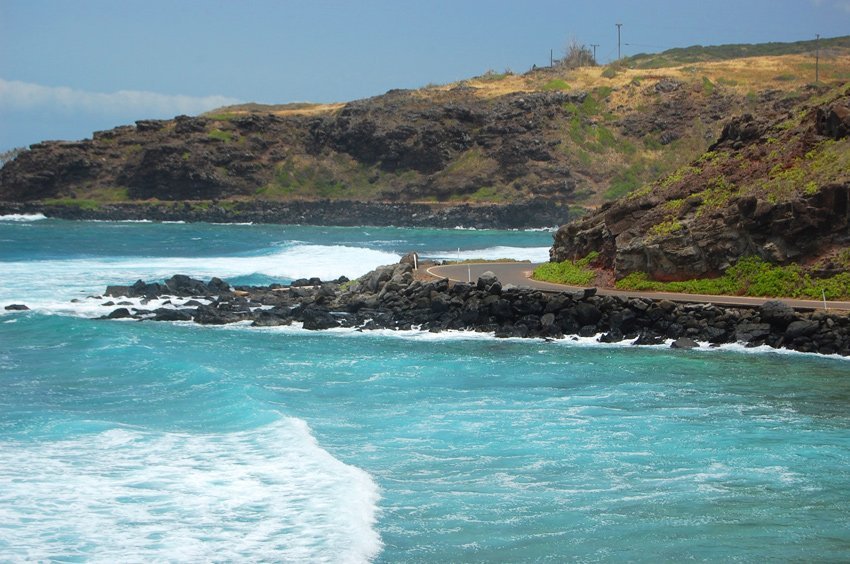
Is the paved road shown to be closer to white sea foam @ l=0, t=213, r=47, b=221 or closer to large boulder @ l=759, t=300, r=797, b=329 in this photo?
large boulder @ l=759, t=300, r=797, b=329

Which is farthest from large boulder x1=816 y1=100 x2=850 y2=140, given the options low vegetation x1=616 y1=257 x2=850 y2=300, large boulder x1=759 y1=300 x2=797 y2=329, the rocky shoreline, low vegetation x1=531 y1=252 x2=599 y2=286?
the rocky shoreline

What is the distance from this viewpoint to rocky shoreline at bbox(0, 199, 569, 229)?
96.4 m

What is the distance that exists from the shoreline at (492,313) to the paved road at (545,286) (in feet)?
2.36

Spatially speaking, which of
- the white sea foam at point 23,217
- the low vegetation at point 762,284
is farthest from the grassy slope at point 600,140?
the low vegetation at point 762,284

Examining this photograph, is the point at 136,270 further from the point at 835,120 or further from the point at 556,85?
the point at 556,85

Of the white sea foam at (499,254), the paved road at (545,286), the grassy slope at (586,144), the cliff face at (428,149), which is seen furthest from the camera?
the cliff face at (428,149)

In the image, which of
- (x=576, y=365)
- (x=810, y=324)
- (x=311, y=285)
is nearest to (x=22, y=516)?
(x=576, y=365)

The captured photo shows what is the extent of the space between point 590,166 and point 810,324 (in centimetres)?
8148

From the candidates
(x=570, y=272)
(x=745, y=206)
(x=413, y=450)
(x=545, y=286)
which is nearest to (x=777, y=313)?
(x=745, y=206)

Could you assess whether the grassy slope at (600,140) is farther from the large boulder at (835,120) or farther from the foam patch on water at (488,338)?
the foam patch on water at (488,338)

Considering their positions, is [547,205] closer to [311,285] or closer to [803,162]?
[311,285]

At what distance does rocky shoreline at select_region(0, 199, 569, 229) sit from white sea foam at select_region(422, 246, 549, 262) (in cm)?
2948

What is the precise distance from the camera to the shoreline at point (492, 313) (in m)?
25.2

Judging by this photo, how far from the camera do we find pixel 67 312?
34375 millimetres
